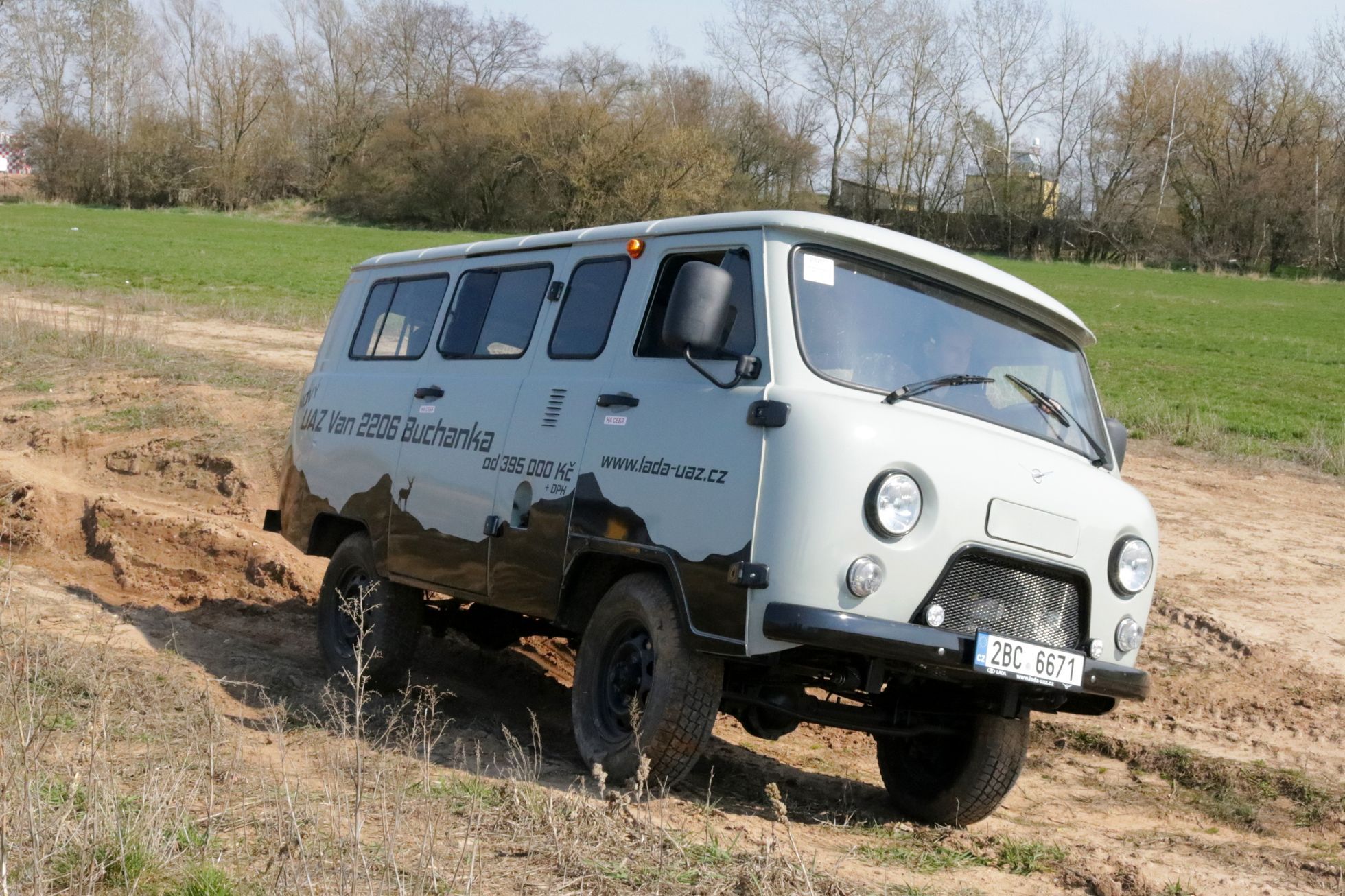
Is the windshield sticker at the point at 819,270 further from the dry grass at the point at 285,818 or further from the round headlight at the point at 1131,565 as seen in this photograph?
the dry grass at the point at 285,818

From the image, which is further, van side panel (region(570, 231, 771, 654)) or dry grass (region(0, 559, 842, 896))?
van side panel (region(570, 231, 771, 654))

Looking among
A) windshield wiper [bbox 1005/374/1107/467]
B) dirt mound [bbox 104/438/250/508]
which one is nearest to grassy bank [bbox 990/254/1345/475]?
windshield wiper [bbox 1005/374/1107/467]

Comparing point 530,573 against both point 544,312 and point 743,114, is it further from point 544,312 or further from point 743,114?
point 743,114

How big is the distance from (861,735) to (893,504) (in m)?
3.40

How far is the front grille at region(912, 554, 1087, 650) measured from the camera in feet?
16.2

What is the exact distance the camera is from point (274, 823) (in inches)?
167

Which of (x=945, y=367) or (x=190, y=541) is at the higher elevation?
Answer: (x=945, y=367)

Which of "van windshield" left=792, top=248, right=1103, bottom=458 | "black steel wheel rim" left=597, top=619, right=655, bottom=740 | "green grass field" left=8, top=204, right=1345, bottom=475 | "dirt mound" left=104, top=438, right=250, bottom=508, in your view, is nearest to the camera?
"van windshield" left=792, top=248, right=1103, bottom=458

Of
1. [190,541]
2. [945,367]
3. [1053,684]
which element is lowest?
[190,541]

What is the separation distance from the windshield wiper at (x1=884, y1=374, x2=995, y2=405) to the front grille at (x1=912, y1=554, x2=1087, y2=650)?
0.66 m

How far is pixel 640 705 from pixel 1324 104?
226 ft

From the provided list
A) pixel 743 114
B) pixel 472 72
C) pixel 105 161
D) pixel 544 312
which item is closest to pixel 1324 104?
pixel 743 114

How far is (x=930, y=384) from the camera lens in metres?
5.29

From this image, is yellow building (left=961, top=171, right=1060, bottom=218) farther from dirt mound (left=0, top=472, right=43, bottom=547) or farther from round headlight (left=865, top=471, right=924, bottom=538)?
round headlight (left=865, top=471, right=924, bottom=538)
